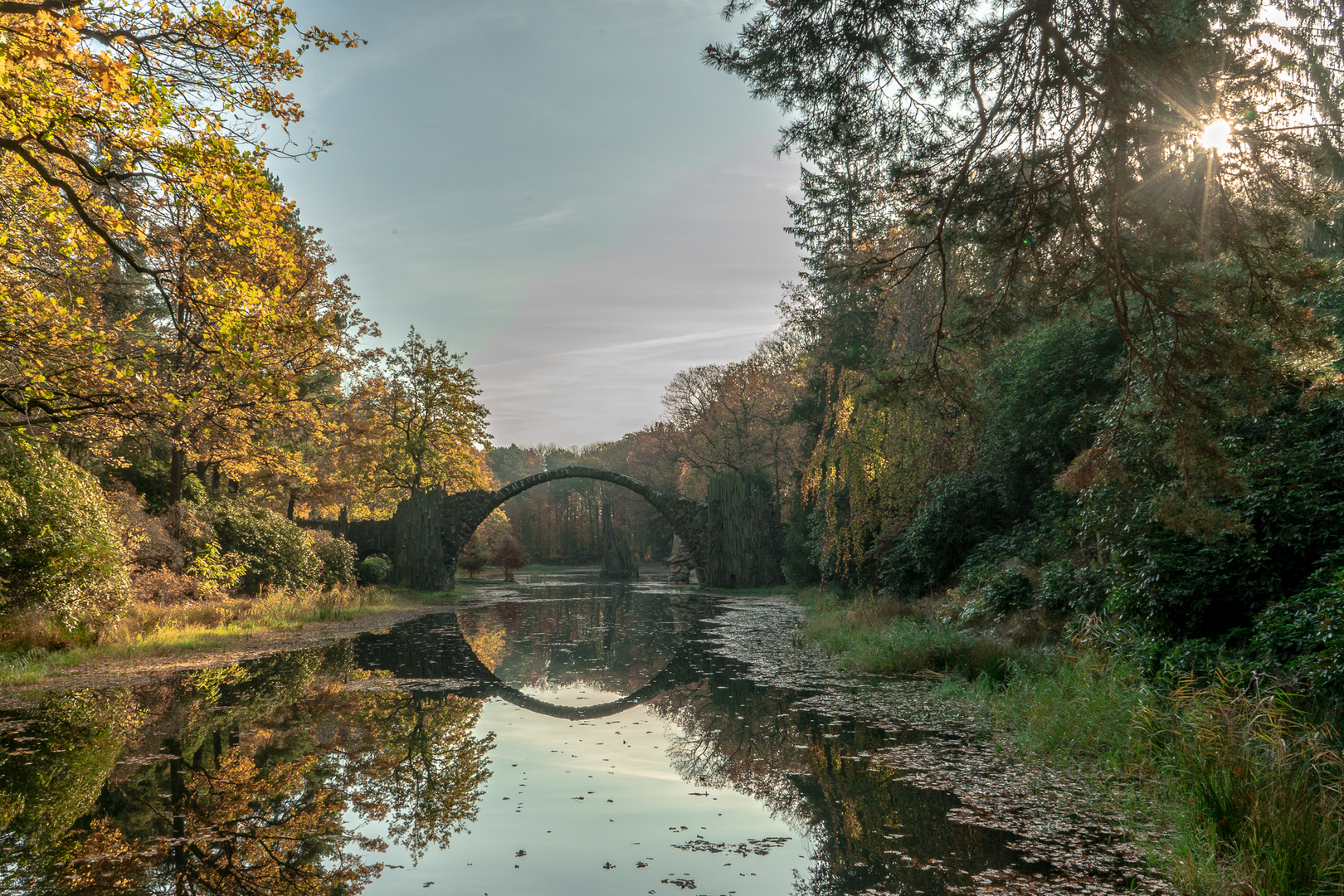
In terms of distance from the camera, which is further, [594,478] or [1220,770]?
[594,478]

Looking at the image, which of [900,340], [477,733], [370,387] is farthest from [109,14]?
[370,387]

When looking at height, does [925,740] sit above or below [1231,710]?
below

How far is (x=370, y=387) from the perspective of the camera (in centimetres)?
1902

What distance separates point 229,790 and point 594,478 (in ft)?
65.7

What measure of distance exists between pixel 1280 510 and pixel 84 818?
7623 millimetres

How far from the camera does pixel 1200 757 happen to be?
3.48 meters

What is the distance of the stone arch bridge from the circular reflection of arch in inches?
343

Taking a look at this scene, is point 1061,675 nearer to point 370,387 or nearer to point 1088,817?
point 1088,817

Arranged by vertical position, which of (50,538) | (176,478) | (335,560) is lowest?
(335,560)

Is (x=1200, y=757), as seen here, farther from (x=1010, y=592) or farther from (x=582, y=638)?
(x=582, y=638)

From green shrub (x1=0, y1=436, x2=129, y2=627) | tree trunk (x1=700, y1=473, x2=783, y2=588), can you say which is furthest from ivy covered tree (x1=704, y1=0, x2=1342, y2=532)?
tree trunk (x1=700, y1=473, x2=783, y2=588)

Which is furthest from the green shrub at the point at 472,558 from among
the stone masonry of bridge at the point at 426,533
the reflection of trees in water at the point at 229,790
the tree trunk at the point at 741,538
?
the reflection of trees in water at the point at 229,790

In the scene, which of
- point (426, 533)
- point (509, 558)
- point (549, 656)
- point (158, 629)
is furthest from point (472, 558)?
point (549, 656)

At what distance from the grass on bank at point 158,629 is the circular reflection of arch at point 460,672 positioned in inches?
70.6
